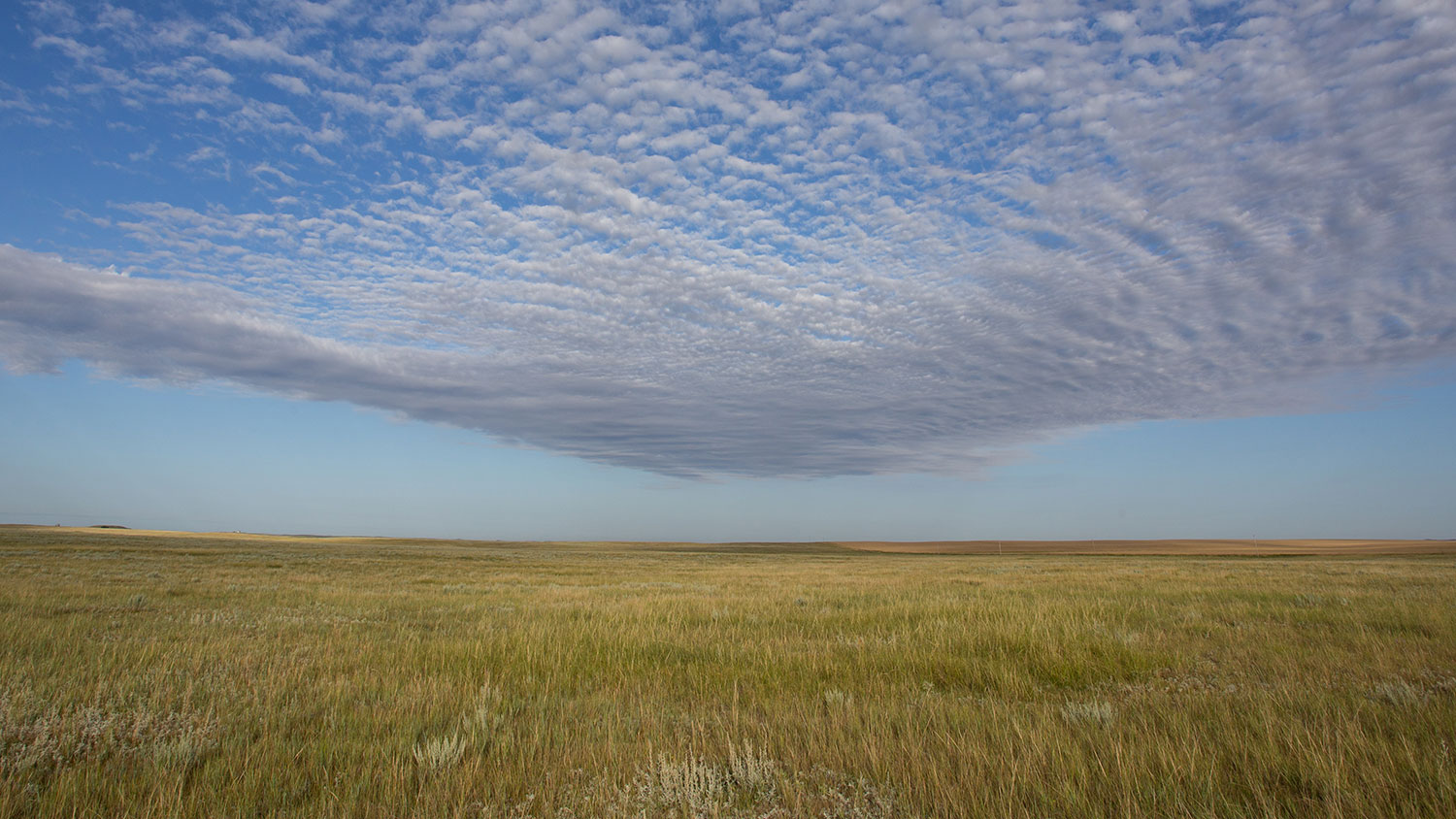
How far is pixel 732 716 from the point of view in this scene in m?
5.12

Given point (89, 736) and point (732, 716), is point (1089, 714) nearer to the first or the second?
point (732, 716)

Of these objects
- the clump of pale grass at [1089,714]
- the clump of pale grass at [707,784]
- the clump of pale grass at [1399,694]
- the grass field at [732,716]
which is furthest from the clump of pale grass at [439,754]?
the clump of pale grass at [1399,694]

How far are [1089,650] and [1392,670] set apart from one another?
2686 mm

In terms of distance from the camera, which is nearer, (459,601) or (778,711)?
(778,711)

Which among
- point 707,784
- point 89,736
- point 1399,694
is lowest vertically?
point 89,736

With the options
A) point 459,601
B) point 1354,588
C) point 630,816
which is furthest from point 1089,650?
point 1354,588

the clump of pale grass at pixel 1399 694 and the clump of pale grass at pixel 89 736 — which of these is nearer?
the clump of pale grass at pixel 89 736

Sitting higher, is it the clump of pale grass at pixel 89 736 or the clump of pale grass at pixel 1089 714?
the clump of pale grass at pixel 1089 714

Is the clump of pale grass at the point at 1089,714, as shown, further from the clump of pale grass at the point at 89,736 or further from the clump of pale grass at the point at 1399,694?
the clump of pale grass at the point at 89,736

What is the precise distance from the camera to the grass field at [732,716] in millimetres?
3510

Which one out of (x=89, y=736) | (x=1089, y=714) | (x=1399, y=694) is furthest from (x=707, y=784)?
(x=1399, y=694)

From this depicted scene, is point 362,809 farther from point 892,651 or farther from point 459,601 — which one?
point 459,601

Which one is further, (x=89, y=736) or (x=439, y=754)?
(x=89, y=736)

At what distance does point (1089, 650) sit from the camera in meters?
7.78
